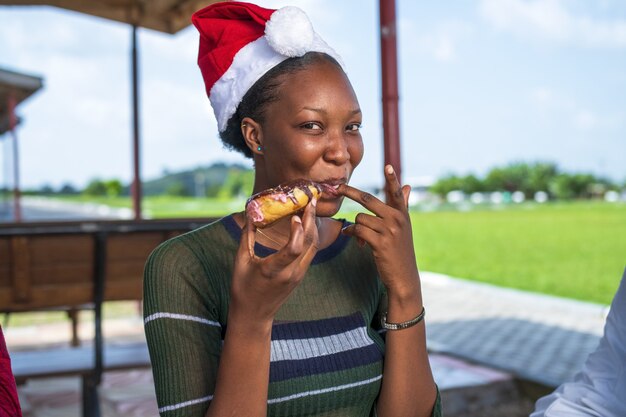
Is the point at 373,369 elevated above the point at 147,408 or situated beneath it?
elevated above

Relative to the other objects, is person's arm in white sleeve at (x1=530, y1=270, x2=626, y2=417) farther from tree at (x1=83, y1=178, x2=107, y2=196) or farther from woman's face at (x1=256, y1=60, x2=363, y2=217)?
tree at (x1=83, y1=178, x2=107, y2=196)

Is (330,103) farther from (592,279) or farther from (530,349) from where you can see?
(592,279)

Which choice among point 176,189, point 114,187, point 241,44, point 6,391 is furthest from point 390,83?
point 114,187

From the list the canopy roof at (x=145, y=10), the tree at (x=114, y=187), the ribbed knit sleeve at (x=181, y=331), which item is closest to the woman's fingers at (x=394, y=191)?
the ribbed knit sleeve at (x=181, y=331)

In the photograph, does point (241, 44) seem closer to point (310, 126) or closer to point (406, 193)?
point (310, 126)

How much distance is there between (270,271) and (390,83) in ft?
12.3

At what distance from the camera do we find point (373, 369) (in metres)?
1.46

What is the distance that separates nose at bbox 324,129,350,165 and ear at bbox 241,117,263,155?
0.16 m

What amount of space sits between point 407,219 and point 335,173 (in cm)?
16

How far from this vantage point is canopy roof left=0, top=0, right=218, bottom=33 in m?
7.18

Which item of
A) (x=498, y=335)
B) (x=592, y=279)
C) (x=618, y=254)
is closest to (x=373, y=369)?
(x=498, y=335)

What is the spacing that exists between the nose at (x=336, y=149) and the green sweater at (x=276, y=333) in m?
0.26

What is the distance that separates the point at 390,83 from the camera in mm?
4695

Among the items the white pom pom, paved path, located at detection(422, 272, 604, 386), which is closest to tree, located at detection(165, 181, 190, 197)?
paved path, located at detection(422, 272, 604, 386)
